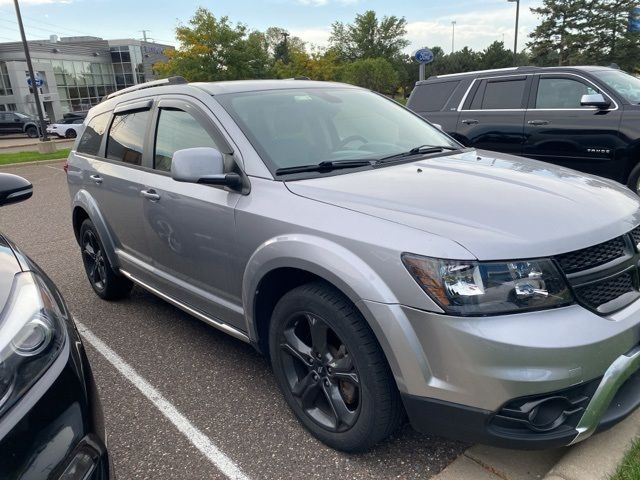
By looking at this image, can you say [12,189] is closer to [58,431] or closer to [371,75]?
[58,431]

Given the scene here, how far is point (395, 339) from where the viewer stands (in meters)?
2.01

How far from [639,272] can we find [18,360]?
2.34m

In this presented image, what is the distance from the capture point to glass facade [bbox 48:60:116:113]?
48062 millimetres

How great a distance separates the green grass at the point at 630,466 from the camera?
2.07 m

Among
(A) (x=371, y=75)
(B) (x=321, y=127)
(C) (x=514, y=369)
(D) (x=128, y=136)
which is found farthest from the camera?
(A) (x=371, y=75)

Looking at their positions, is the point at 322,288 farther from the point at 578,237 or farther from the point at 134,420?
the point at 134,420

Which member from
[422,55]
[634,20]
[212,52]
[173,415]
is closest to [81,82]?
[212,52]

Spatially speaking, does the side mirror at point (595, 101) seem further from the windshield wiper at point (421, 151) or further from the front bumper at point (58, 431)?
the front bumper at point (58, 431)

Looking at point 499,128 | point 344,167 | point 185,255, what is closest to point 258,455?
point 185,255

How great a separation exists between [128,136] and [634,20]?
47214 mm

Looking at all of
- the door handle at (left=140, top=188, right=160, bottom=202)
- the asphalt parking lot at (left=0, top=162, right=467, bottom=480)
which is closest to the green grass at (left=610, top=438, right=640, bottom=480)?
the asphalt parking lot at (left=0, top=162, right=467, bottom=480)

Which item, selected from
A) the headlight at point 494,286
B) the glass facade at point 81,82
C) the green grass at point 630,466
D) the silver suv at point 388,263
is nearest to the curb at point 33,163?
the silver suv at point 388,263

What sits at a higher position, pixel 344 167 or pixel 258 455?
pixel 344 167

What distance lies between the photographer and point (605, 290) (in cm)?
207
